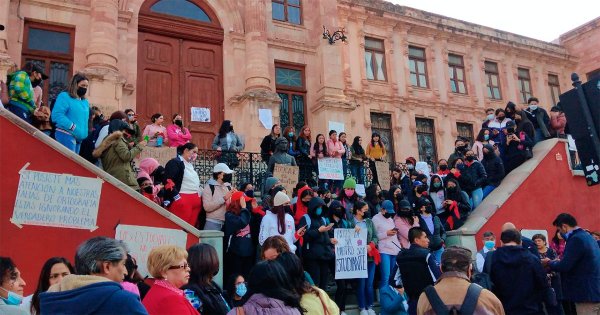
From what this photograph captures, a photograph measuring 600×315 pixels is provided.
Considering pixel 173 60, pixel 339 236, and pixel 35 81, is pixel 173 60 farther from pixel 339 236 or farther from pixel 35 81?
pixel 339 236

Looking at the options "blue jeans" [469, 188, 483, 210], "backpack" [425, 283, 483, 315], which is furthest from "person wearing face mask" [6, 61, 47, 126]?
"blue jeans" [469, 188, 483, 210]

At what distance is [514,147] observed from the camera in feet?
41.6

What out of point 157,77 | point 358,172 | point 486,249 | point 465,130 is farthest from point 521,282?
point 465,130

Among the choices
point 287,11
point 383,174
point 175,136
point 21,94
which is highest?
point 287,11

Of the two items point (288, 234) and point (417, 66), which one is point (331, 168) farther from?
point (417, 66)

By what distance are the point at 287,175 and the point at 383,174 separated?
3.65m

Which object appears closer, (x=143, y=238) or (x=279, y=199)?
(x=143, y=238)

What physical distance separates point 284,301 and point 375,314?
5.03 meters

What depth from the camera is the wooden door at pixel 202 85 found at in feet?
53.5

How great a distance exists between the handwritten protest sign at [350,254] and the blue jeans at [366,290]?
0.18m

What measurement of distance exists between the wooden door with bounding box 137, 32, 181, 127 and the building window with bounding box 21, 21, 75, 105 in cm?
207

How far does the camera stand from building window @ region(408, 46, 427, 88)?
24719 mm

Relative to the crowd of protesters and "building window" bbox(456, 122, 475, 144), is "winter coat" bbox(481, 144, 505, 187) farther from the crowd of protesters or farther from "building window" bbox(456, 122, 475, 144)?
"building window" bbox(456, 122, 475, 144)

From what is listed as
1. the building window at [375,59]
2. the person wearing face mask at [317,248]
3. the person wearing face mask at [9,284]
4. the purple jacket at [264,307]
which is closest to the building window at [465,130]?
the building window at [375,59]
